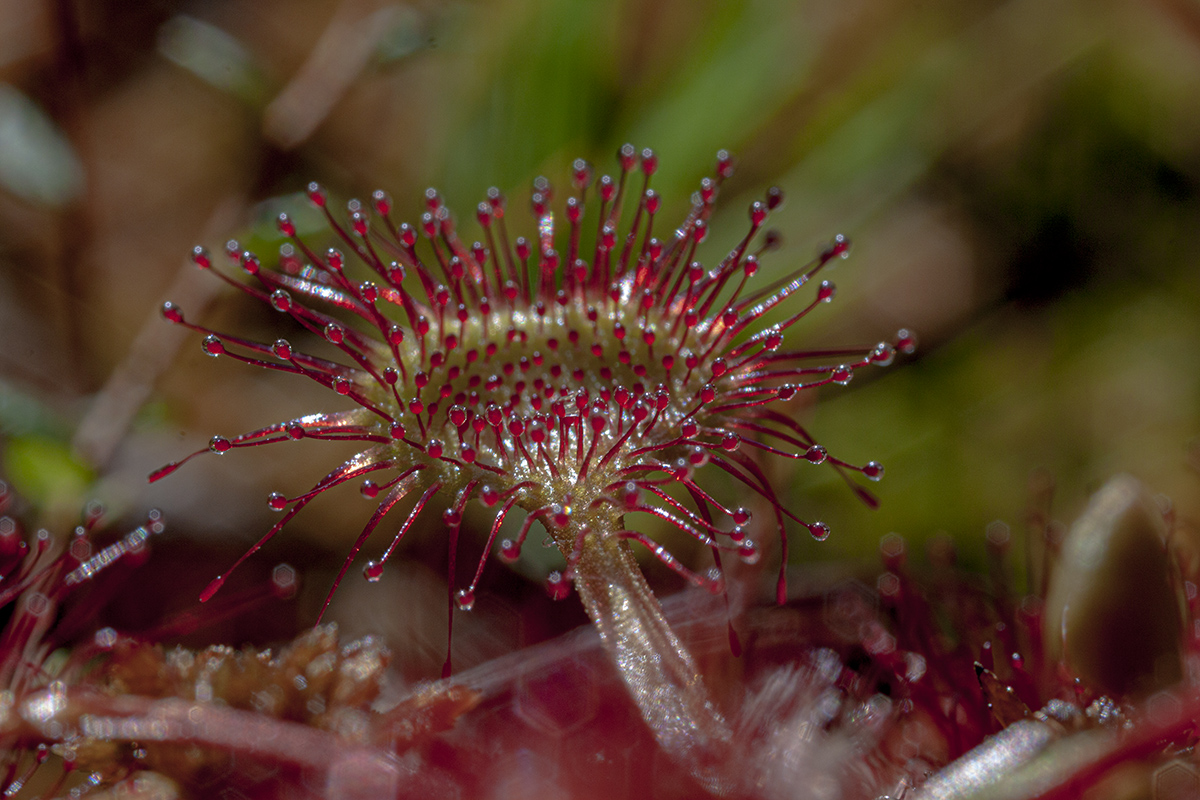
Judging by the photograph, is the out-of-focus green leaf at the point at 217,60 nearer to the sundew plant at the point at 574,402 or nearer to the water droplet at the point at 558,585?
the sundew plant at the point at 574,402

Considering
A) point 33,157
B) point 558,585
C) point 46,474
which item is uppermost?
point 33,157

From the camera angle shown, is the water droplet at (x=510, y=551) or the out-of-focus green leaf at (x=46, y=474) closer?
the water droplet at (x=510, y=551)

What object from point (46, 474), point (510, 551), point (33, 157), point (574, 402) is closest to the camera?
point (510, 551)

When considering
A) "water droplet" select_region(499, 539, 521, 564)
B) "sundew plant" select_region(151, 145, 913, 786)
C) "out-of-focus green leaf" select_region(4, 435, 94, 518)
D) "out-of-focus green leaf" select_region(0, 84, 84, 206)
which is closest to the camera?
"water droplet" select_region(499, 539, 521, 564)

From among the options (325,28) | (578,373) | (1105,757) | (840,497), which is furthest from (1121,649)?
(325,28)

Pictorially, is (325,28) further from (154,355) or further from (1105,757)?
(1105,757)

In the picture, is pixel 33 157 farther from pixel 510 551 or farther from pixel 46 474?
pixel 510 551

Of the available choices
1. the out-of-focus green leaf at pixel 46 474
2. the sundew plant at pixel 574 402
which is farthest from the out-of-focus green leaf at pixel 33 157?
the sundew plant at pixel 574 402

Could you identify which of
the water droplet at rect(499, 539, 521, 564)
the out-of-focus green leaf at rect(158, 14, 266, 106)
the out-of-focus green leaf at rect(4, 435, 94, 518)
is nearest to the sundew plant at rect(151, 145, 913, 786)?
the water droplet at rect(499, 539, 521, 564)

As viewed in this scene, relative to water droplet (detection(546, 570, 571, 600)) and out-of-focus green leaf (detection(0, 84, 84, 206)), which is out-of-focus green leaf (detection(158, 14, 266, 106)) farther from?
water droplet (detection(546, 570, 571, 600))

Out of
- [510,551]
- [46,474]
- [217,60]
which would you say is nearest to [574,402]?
[510,551]

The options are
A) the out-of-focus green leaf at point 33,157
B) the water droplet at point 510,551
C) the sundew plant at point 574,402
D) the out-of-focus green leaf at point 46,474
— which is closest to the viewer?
the water droplet at point 510,551
